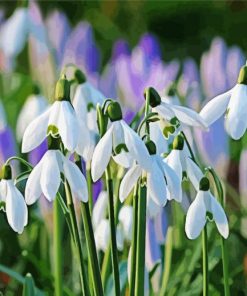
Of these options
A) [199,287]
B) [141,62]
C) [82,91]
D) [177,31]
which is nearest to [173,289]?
[199,287]

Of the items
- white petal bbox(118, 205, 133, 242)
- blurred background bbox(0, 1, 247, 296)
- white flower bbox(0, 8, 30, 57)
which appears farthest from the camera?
white flower bbox(0, 8, 30, 57)

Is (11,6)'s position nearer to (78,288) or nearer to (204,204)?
(78,288)

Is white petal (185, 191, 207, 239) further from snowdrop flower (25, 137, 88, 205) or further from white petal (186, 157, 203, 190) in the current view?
snowdrop flower (25, 137, 88, 205)

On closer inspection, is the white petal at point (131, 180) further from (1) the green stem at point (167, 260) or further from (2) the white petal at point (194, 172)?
(1) the green stem at point (167, 260)

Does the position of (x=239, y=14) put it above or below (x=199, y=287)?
above

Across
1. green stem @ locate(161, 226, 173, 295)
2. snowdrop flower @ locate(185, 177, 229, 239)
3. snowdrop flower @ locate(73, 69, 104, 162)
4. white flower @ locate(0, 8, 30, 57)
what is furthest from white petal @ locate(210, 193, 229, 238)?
white flower @ locate(0, 8, 30, 57)

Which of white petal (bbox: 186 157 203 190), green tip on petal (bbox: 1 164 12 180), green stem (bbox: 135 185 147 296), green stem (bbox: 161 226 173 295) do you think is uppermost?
green tip on petal (bbox: 1 164 12 180)

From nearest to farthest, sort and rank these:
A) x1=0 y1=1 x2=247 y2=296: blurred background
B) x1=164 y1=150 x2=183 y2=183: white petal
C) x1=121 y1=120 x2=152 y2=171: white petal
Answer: x1=121 y1=120 x2=152 y2=171: white petal < x1=164 y1=150 x2=183 y2=183: white petal < x1=0 y1=1 x2=247 y2=296: blurred background

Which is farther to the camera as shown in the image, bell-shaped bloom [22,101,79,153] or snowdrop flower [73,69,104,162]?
snowdrop flower [73,69,104,162]
